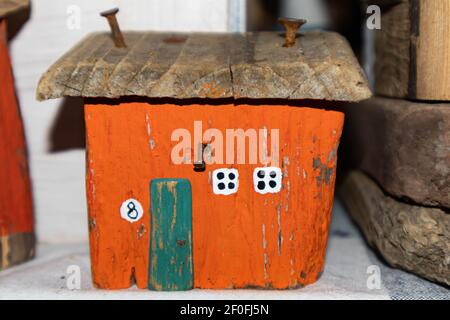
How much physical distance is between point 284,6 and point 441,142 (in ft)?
6.80

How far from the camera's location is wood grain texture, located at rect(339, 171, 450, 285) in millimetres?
1640

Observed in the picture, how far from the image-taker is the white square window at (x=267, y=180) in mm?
1573

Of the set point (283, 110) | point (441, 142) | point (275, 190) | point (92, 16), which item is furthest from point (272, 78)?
point (92, 16)

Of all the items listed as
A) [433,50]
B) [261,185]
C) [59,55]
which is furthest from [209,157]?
[59,55]

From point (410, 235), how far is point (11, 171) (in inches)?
45.4

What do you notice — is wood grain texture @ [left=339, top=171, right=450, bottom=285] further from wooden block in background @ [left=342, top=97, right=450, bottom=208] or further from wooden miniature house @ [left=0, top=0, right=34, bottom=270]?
wooden miniature house @ [left=0, top=0, right=34, bottom=270]

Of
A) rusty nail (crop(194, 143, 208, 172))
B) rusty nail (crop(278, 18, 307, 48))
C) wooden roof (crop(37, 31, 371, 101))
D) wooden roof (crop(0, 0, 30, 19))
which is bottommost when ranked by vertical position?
rusty nail (crop(194, 143, 208, 172))

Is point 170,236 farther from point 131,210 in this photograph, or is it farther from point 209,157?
point 209,157

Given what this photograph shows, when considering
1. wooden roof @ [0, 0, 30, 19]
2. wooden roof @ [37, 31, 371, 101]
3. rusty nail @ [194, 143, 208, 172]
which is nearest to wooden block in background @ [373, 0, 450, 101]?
wooden roof @ [37, 31, 371, 101]

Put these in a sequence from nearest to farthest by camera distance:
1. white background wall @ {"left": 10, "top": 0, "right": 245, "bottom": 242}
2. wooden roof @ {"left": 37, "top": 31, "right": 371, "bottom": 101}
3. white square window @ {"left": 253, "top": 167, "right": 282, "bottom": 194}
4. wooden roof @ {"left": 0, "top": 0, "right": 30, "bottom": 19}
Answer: wooden roof @ {"left": 37, "top": 31, "right": 371, "bottom": 101} < white square window @ {"left": 253, "top": 167, "right": 282, "bottom": 194} < wooden roof @ {"left": 0, "top": 0, "right": 30, "bottom": 19} < white background wall @ {"left": 10, "top": 0, "right": 245, "bottom": 242}

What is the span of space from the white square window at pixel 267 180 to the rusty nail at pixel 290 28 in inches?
13.1

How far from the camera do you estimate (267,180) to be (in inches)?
62.2

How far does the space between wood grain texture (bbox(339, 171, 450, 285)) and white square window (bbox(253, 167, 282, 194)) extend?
40cm
